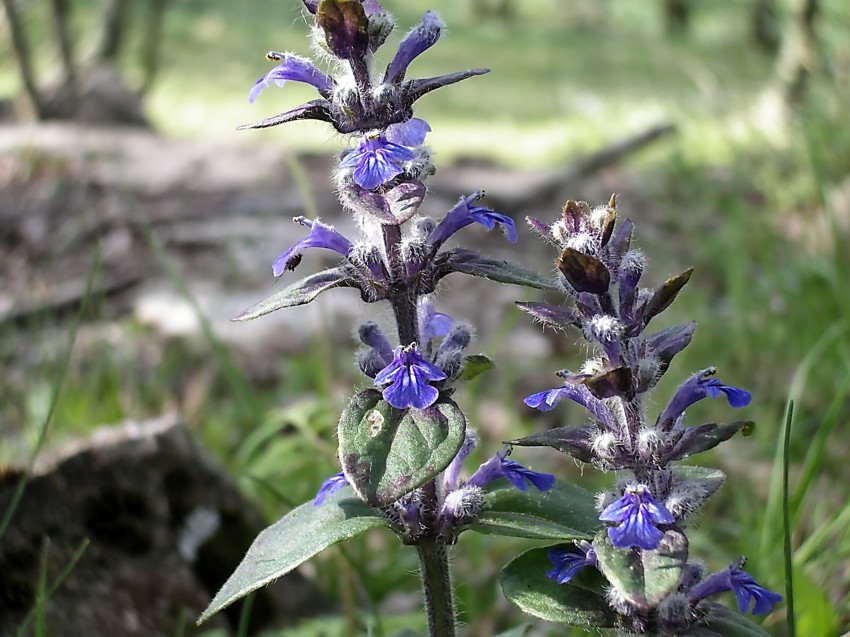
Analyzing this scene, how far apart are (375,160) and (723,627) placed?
98 centimetres

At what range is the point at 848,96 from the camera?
473 centimetres

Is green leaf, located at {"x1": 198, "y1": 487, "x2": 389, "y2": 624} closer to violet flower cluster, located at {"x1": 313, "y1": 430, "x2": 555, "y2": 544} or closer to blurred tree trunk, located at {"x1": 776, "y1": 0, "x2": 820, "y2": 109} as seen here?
violet flower cluster, located at {"x1": 313, "y1": 430, "x2": 555, "y2": 544}

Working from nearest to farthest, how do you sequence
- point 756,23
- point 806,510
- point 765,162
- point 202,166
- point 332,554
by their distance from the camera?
1. point 332,554
2. point 806,510
3. point 765,162
4. point 202,166
5. point 756,23

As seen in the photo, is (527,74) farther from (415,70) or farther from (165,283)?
(165,283)

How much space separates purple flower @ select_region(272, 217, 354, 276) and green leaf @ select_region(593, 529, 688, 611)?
70 centimetres

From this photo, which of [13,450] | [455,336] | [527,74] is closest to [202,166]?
[13,450]

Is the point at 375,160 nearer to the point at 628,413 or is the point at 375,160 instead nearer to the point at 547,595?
the point at 628,413

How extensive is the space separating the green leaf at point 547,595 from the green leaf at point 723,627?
0.15m

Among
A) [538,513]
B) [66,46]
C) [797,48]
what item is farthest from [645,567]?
[66,46]

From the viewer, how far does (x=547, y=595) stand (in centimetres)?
150

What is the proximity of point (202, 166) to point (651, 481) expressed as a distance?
7.40 metres

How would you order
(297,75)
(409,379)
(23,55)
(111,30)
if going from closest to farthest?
(409,379)
(297,75)
(23,55)
(111,30)

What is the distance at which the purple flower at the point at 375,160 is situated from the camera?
4.65 feet

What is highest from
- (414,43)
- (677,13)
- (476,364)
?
(414,43)
